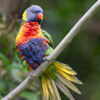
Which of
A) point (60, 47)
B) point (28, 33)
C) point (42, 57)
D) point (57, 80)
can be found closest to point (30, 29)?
point (28, 33)

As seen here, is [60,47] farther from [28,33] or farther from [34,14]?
[34,14]


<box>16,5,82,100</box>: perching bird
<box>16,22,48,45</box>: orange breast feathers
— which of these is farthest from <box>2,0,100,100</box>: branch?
<box>16,22,48,45</box>: orange breast feathers

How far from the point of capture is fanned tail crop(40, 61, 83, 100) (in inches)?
116

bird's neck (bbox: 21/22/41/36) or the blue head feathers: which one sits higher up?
the blue head feathers

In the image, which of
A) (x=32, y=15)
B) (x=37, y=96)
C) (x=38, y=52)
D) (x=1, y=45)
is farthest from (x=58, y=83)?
(x=1, y=45)

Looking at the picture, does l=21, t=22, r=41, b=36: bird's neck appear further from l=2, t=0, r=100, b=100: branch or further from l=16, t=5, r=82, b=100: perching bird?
l=2, t=0, r=100, b=100: branch

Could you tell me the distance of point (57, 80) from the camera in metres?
3.03

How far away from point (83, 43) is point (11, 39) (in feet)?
6.15

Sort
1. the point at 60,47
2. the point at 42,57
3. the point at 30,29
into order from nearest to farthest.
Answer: the point at 60,47
the point at 42,57
the point at 30,29

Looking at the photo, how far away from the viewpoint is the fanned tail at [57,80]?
294cm

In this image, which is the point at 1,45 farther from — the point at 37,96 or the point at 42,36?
the point at 42,36

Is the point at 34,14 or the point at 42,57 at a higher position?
the point at 34,14

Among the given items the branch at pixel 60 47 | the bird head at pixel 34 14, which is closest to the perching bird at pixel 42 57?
the bird head at pixel 34 14

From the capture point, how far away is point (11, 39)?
159 inches
